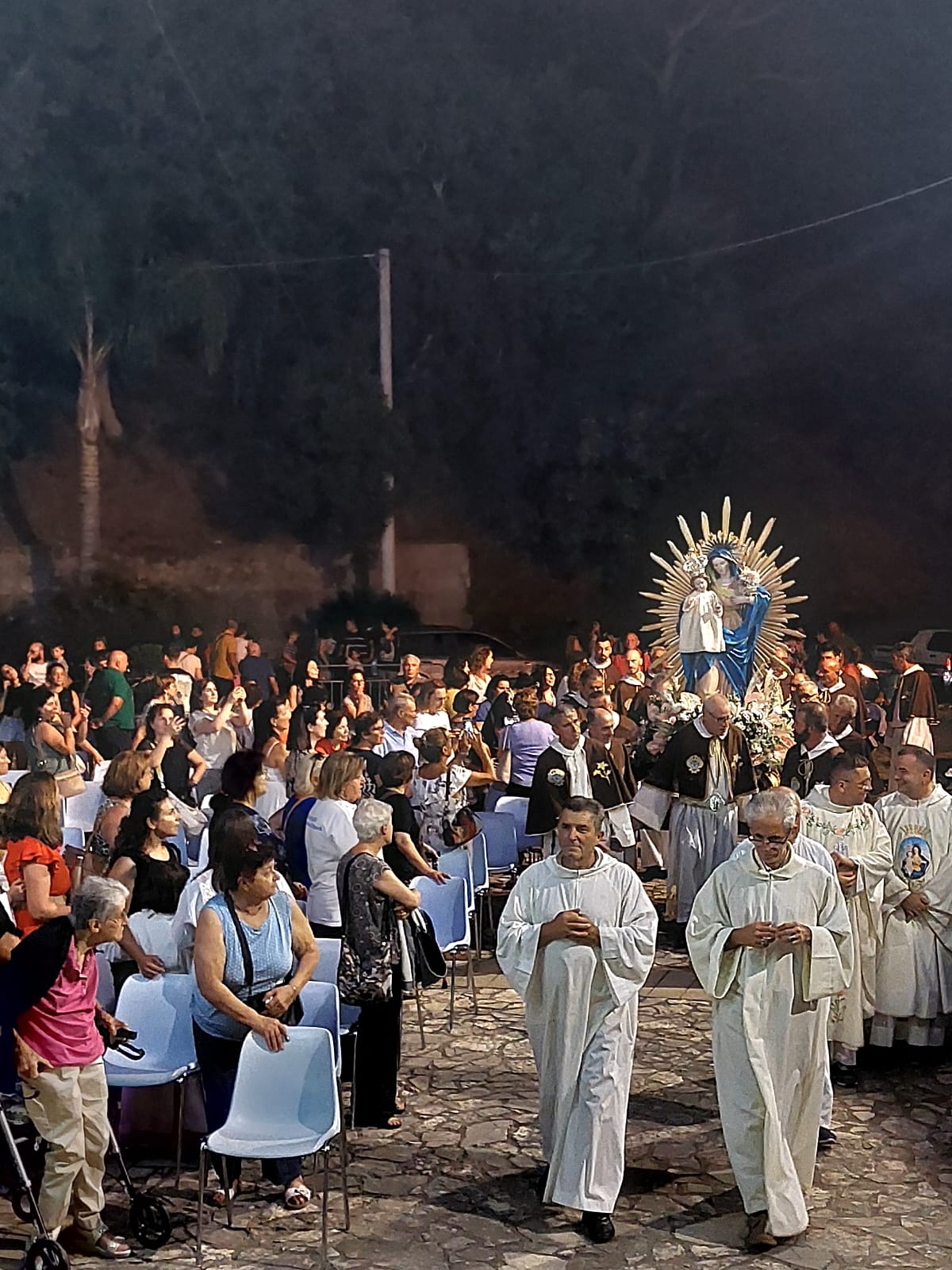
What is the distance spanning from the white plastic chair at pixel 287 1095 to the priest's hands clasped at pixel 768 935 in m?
1.71

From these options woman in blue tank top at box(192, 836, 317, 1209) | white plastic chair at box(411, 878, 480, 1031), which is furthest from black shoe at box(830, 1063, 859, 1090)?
A: woman in blue tank top at box(192, 836, 317, 1209)

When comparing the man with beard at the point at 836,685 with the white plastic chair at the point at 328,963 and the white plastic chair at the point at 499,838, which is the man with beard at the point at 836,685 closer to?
the white plastic chair at the point at 499,838

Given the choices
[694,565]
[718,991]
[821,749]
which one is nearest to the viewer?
[718,991]

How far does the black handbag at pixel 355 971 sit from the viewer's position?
7.07 meters

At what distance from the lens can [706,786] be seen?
1106cm

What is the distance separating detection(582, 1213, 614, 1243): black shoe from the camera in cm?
623

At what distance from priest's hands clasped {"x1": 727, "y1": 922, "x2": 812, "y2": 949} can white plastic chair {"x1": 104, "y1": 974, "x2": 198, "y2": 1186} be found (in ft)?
7.68

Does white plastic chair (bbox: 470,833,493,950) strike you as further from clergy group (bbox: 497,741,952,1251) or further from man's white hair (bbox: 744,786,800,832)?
man's white hair (bbox: 744,786,800,832)

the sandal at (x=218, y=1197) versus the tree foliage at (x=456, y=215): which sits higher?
the tree foliage at (x=456, y=215)

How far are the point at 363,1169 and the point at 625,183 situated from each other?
1928 centimetres

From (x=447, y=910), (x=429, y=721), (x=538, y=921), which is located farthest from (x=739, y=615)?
(x=538, y=921)

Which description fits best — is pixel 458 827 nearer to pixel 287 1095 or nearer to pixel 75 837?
pixel 75 837

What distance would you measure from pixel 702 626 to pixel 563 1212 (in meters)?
7.63

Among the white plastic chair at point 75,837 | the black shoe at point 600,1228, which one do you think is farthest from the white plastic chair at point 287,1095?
the white plastic chair at point 75,837
